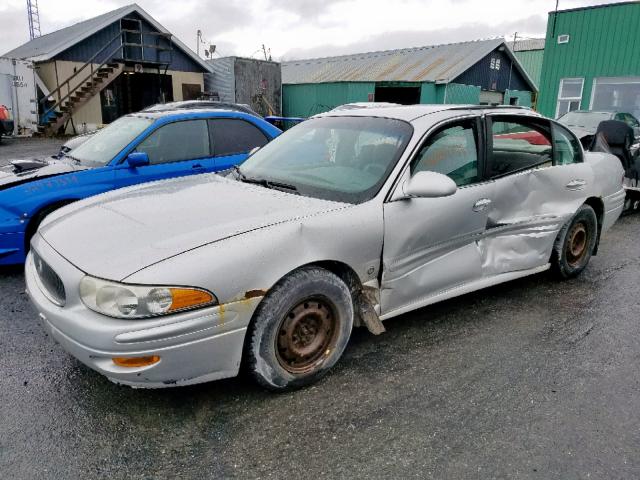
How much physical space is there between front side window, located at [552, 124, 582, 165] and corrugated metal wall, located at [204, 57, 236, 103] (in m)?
20.1

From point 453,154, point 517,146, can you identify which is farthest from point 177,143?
point 517,146

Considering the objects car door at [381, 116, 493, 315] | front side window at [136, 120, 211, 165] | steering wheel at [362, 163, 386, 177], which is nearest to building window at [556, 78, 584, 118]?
front side window at [136, 120, 211, 165]

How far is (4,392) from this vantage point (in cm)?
274

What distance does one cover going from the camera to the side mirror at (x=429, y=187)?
9.62ft

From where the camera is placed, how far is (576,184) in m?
4.30

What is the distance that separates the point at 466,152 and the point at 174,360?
244 cm

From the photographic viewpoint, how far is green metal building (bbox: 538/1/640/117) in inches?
643

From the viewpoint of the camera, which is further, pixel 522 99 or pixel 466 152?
pixel 522 99

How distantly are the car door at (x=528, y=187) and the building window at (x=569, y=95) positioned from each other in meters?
15.8

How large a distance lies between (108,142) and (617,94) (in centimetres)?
1762

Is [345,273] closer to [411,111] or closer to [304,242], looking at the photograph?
[304,242]

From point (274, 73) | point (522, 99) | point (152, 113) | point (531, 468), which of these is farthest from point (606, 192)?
point (522, 99)

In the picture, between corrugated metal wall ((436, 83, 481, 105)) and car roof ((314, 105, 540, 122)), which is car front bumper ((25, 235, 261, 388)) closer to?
car roof ((314, 105, 540, 122))

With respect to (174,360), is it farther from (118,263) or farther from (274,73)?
(274,73)
